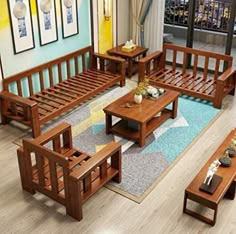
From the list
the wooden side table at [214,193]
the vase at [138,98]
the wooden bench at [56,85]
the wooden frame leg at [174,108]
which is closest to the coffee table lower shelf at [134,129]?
the wooden frame leg at [174,108]

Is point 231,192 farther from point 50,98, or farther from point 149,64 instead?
point 149,64

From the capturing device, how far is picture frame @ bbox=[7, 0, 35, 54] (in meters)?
4.48

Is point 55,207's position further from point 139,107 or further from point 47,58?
point 47,58

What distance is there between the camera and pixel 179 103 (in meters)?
5.40

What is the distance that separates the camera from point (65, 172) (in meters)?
3.13

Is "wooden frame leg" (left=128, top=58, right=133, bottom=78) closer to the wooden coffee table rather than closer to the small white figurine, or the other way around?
the wooden coffee table

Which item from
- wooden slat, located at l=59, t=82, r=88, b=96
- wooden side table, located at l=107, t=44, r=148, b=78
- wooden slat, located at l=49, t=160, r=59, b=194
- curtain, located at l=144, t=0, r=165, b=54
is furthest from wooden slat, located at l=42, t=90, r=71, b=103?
curtain, located at l=144, t=0, r=165, b=54

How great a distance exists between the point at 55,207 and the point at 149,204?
2.88 feet

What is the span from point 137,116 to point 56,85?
5.03 ft

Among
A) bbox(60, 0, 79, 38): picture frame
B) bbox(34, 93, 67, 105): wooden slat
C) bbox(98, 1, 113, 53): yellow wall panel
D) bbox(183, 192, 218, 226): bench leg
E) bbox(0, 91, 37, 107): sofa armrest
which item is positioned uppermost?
bbox(60, 0, 79, 38): picture frame

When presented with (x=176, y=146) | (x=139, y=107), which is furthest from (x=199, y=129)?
(x=139, y=107)

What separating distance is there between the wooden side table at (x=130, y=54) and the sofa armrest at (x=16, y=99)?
7.05 ft

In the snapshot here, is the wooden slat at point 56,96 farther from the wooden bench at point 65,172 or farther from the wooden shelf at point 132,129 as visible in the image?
the wooden bench at point 65,172

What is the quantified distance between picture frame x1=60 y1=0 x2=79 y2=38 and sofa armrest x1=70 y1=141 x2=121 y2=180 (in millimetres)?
2444
